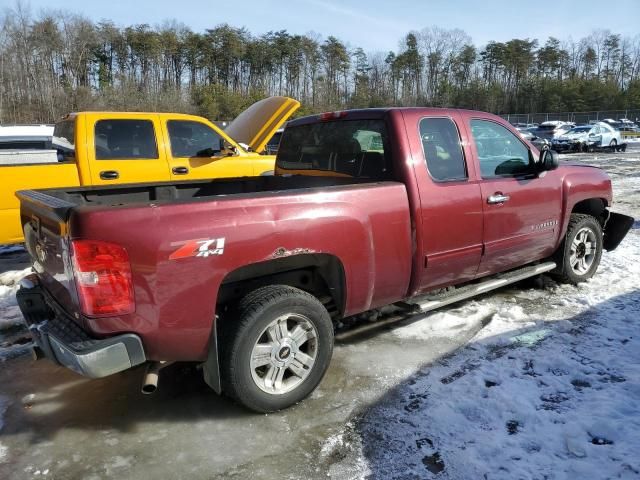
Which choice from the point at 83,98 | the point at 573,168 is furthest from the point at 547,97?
the point at 573,168

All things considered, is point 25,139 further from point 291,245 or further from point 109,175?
point 291,245

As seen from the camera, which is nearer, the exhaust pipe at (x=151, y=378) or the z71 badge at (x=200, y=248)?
the z71 badge at (x=200, y=248)

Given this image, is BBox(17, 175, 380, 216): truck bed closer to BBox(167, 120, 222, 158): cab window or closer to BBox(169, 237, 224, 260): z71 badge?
BBox(169, 237, 224, 260): z71 badge

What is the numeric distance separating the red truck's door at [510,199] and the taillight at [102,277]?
2891mm

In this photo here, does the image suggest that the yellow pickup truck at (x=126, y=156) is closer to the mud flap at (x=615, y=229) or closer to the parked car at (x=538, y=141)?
the parked car at (x=538, y=141)

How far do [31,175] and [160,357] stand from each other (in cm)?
411

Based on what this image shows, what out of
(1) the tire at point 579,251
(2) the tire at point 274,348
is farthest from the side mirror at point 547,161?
(2) the tire at point 274,348

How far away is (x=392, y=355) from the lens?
401 centimetres

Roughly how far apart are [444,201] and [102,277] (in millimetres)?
2492

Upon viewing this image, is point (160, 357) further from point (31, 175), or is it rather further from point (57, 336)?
point (31, 175)

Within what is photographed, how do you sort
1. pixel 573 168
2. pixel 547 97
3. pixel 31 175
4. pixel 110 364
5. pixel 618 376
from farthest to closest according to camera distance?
1. pixel 547 97
2. pixel 31 175
3. pixel 573 168
4. pixel 618 376
5. pixel 110 364

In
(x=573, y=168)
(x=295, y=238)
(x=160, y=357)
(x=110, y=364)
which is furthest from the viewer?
(x=573, y=168)

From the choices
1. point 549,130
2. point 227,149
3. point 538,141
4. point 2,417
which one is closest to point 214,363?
point 2,417

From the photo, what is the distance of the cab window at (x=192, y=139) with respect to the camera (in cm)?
694
